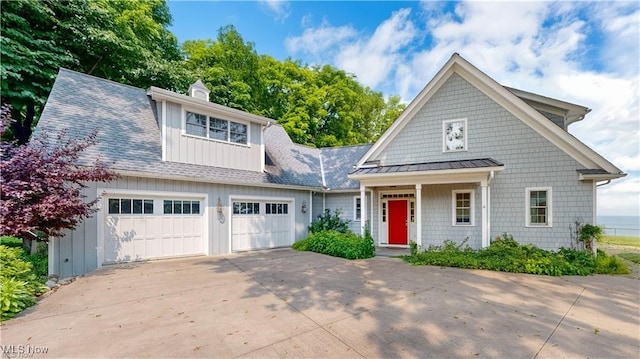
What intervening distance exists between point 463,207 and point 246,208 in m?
8.45

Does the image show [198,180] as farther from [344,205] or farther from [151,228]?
[344,205]

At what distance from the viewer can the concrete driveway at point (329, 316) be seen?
3.67m

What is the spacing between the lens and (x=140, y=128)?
10242 millimetres

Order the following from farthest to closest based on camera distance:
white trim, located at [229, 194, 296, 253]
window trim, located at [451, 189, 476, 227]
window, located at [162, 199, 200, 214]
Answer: white trim, located at [229, 194, 296, 253] < window trim, located at [451, 189, 476, 227] < window, located at [162, 199, 200, 214]

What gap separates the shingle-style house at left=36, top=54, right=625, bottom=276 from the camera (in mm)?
8844

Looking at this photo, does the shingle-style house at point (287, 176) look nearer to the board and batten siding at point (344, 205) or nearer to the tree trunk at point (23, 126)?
the board and batten siding at point (344, 205)

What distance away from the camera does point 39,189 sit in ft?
20.8

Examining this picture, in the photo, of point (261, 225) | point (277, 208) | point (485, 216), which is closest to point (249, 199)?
point (261, 225)

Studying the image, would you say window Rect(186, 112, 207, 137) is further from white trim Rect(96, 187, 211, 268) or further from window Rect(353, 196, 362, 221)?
window Rect(353, 196, 362, 221)

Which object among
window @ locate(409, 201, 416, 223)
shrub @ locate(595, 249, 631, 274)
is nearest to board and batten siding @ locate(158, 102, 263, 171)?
window @ locate(409, 201, 416, 223)

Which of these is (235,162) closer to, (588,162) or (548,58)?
(588,162)

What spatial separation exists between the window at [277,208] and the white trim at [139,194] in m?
2.74

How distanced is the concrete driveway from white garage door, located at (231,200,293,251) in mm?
3574

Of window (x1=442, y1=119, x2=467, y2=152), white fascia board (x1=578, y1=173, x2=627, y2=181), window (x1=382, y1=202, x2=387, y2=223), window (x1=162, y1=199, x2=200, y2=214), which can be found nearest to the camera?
white fascia board (x1=578, y1=173, x2=627, y2=181)
